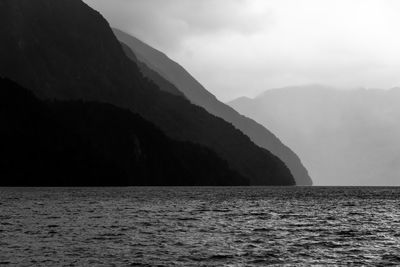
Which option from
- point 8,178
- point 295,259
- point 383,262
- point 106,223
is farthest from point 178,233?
point 8,178

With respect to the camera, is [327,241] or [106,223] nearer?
[327,241]

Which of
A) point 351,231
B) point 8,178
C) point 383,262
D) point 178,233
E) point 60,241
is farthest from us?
point 8,178

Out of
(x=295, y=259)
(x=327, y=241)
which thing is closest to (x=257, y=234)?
(x=327, y=241)

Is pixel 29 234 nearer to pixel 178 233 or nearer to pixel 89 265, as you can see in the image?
pixel 178 233

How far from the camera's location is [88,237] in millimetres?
57125

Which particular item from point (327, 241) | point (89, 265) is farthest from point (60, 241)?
point (327, 241)

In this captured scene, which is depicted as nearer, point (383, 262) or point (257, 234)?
point (383, 262)

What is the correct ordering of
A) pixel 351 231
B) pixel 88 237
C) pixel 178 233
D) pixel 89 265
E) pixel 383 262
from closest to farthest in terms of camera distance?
pixel 89 265
pixel 383 262
pixel 88 237
pixel 178 233
pixel 351 231

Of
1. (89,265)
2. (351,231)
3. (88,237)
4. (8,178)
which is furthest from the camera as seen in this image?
(8,178)

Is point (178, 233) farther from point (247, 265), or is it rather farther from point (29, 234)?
point (247, 265)

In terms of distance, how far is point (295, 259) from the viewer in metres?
45.5

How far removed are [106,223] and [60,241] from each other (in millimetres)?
19203

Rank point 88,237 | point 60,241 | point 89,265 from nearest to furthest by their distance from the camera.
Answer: point 89,265, point 60,241, point 88,237

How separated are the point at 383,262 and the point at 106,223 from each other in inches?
1483
